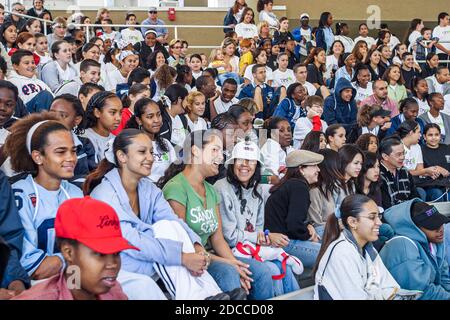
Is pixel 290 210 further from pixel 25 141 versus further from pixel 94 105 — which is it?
pixel 25 141

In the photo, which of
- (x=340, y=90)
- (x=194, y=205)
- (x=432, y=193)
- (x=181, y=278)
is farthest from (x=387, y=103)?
(x=181, y=278)

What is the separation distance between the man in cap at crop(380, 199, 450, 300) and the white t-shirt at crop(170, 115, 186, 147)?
240 cm

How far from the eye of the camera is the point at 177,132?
22.4 ft

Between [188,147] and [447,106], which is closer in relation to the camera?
[188,147]

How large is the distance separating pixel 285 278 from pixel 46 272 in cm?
161

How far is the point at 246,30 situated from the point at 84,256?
10.7 metres

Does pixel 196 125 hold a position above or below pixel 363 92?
below

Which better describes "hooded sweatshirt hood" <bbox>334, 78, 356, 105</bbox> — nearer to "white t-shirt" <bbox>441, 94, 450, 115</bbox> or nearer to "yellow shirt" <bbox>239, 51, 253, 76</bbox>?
"white t-shirt" <bbox>441, 94, 450, 115</bbox>

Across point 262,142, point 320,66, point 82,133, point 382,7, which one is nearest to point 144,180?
point 82,133

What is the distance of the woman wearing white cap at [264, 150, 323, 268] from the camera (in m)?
4.94

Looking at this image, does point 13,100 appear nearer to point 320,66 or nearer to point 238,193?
point 238,193

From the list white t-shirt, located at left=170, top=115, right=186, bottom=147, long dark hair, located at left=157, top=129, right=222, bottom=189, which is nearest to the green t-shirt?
long dark hair, located at left=157, top=129, right=222, bottom=189

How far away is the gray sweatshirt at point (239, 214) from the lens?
4.64 meters

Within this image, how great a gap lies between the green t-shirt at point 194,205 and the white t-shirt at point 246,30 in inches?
353
